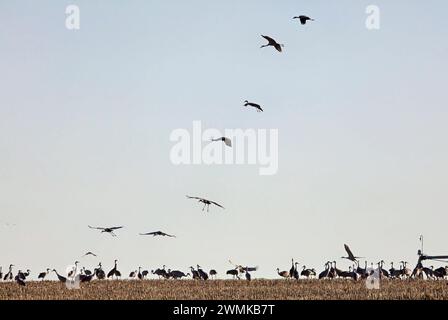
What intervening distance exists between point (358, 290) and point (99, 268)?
23.1 meters

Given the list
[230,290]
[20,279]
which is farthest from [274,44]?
[20,279]

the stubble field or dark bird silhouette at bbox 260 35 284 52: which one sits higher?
dark bird silhouette at bbox 260 35 284 52

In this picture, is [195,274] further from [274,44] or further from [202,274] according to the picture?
[274,44]

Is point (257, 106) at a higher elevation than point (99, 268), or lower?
higher

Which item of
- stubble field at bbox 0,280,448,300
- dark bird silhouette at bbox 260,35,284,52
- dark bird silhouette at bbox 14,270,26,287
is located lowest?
stubble field at bbox 0,280,448,300

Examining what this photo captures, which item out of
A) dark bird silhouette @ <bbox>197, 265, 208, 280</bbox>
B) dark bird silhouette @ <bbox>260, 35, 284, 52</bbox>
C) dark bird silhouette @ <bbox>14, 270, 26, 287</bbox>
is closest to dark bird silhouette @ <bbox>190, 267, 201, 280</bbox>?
dark bird silhouette @ <bbox>197, 265, 208, 280</bbox>

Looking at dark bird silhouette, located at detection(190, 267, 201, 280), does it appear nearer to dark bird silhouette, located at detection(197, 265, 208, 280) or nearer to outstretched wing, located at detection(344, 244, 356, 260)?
dark bird silhouette, located at detection(197, 265, 208, 280)
